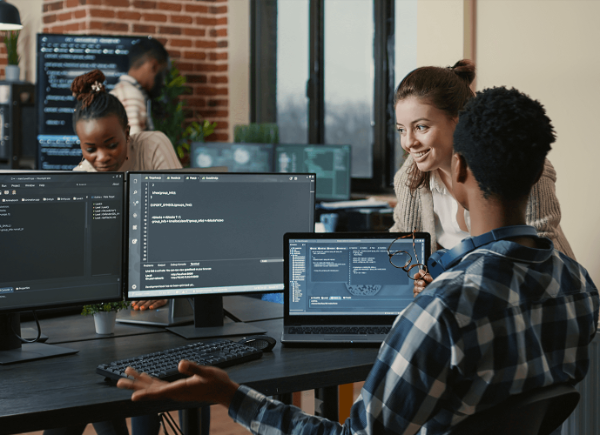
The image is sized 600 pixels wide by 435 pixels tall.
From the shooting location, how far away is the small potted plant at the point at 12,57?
5512mm

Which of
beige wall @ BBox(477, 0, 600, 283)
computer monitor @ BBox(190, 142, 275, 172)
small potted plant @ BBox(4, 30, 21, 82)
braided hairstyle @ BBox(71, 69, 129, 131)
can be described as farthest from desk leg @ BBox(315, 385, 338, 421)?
small potted plant @ BBox(4, 30, 21, 82)

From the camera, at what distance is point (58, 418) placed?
122cm

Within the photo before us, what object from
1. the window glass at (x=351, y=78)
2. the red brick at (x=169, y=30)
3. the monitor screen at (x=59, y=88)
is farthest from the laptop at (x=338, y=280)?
the red brick at (x=169, y=30)

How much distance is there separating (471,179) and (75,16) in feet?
15.2

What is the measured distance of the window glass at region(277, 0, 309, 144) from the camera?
5059mm

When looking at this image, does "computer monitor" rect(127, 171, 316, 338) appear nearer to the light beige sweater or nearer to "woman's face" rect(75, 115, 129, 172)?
the light beige sweater

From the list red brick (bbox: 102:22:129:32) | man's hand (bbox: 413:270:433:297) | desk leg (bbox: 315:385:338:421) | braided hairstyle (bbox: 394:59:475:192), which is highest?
red brick (bbox: 102:22:129:32)

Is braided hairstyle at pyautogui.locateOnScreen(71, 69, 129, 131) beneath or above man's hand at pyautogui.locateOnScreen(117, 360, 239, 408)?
above

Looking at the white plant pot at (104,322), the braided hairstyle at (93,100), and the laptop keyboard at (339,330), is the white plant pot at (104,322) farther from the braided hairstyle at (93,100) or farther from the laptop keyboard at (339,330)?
the braided hairstyle at (93,100)

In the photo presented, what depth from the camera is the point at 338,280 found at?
1701mm

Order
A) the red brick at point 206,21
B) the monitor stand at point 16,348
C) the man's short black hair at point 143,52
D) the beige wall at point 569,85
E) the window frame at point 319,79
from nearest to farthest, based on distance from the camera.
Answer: the monitor stand at point 16,348 → the beige wall at point 569,85 → the window frame at point 319,79 → the man's short black hair at point 143,52 → the red brick at point 206,21

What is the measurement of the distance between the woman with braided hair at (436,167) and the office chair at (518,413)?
0.74 meters

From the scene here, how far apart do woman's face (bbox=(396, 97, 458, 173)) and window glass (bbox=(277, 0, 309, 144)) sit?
129 inches

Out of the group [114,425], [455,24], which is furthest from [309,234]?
[455,24]
